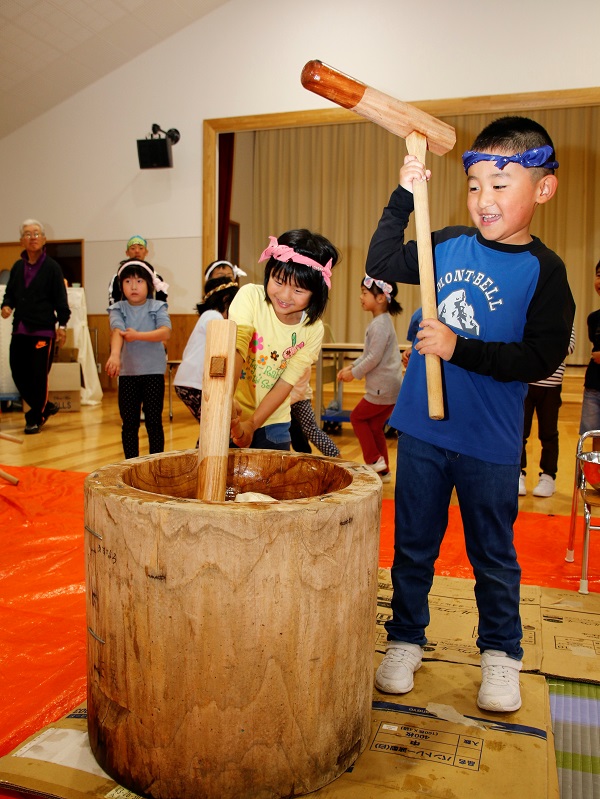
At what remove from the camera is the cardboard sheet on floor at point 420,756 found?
3.70 feet

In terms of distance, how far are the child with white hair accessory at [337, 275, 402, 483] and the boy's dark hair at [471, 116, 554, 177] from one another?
2382 mm

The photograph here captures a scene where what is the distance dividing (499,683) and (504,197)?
3.26 ft

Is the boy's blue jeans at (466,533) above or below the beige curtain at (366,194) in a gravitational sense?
below

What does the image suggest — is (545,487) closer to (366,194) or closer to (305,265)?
(305,265)

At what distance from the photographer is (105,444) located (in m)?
4.55

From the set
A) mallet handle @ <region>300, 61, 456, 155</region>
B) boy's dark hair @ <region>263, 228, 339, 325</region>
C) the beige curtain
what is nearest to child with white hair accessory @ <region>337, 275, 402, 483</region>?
boy's dark hair @ <region>263, 228, 339, 325</region>

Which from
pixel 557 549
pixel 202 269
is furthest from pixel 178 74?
pixel 557 549

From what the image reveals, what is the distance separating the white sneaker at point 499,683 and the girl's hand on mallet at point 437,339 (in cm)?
66

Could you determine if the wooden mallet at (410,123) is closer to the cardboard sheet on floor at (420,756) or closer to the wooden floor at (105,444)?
the cardboard sheet on floor at (420,756)

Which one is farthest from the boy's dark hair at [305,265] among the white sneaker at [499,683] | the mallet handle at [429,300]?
the white sneaker at [499,683]

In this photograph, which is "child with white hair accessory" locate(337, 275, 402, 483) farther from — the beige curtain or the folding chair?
the beige curtain

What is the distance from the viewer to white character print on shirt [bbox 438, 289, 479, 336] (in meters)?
1.44

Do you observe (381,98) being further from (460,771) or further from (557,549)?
(557,549)

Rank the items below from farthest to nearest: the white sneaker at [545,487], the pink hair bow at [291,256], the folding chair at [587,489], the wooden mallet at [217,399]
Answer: the white sneaker at [545,487] < the folding chair at [587,489] < the pink hair bow at [291,256] < the wooden mallet at [217,399]
